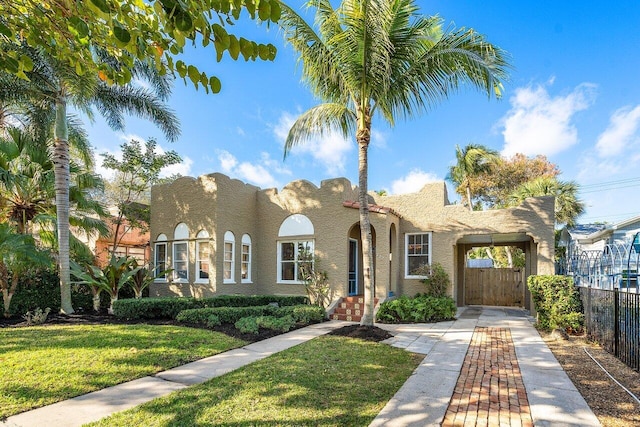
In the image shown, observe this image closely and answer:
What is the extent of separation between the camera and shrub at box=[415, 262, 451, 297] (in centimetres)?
1326

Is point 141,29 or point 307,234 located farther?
point 307,234

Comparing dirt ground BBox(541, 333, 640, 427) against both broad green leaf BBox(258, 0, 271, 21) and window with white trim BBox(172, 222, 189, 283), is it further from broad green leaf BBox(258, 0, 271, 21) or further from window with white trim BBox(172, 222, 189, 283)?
window with white trim BBox(172, 222, 189, 283)

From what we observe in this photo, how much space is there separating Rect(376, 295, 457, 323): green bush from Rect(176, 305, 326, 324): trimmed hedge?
6.69 ft

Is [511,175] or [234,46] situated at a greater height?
[511,175]

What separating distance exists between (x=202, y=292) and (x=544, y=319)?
11.4m

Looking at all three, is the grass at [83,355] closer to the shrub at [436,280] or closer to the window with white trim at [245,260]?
the window with white trim at [245,260]

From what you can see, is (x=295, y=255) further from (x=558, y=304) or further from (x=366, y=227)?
(x=558, y=304)

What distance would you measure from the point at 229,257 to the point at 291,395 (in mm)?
9794

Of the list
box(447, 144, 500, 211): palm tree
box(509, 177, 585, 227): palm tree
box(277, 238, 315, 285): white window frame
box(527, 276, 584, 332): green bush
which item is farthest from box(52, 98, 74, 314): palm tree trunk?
box(509, 177, 585, 227): palm tree

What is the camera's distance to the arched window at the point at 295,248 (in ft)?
45.1

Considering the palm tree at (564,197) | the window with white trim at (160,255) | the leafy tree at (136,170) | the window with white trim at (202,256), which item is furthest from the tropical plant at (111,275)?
A: the palm tree at (564,197)

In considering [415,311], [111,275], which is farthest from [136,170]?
[415,311]

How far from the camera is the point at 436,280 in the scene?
43.7ft

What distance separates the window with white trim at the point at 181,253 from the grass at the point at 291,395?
29.2 feet
